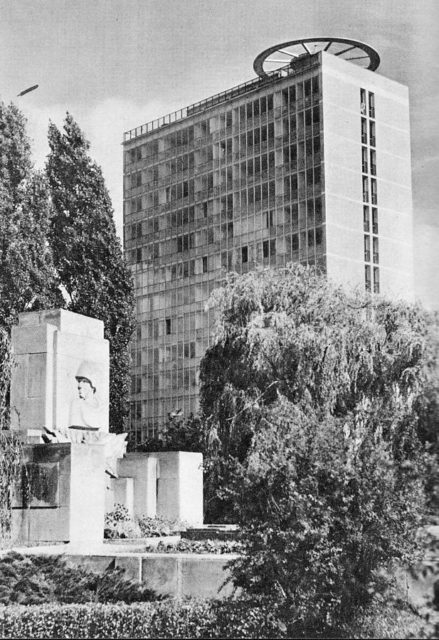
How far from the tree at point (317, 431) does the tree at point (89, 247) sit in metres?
12.4

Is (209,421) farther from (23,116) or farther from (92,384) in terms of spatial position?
(23,116)

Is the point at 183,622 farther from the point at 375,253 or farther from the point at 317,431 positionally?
the point at 375,253

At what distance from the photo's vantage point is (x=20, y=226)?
33.8 m

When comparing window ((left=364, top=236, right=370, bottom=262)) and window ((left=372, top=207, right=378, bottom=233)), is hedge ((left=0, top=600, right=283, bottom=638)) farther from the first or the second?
window ((left=372, top=207, right=378, bottom=233))

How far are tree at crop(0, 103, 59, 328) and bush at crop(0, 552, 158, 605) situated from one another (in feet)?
66.4

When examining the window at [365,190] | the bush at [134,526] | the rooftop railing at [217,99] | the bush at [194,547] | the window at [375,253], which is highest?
the rooftop railing at [217,99]

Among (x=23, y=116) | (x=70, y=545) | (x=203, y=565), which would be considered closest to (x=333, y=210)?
(x=23, y=116)

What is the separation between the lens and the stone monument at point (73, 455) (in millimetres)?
17891

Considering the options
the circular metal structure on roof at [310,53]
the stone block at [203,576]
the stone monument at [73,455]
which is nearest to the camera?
the stone block at [203,576]

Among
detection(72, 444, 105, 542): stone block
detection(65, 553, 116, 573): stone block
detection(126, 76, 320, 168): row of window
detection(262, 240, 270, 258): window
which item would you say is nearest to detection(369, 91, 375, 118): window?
detection(126, 76, 320, 168): row of window

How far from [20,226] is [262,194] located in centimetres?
3979

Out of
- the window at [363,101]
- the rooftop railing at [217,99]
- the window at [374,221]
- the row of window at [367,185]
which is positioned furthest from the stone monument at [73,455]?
the window at [363,101]

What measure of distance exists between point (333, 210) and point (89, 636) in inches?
2333

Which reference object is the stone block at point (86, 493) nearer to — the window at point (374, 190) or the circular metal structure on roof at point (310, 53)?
the circular metal structure on roof at point (310, 53)
